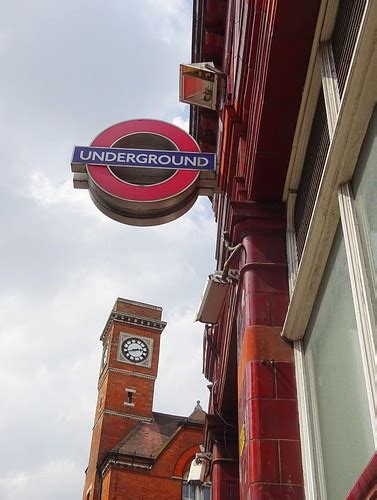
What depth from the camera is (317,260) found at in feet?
12.5

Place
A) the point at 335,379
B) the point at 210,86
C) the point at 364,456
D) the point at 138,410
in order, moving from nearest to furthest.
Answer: the point at 364,456 < the point at 335,379 < the point at 210,86 < the point at 138,410

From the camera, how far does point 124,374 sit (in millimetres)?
34594

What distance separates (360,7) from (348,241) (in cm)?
130

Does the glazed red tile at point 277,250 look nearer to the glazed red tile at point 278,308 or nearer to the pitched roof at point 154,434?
the glazed red tile at point 278,308

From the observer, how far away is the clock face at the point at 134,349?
35438 mm

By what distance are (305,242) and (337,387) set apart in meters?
0.95

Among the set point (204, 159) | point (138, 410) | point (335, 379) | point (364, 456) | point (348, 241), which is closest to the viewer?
point (364, 456)

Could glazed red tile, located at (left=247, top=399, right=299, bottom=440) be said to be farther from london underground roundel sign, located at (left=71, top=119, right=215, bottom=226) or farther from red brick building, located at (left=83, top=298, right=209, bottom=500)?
red brick building, located at (left=83, top=298, right=209, bottom=500)

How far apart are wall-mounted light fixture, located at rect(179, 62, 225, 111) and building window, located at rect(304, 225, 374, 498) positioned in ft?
13.7

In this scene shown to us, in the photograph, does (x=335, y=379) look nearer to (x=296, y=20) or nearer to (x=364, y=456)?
(x=364, y=456)

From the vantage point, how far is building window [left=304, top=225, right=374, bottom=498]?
305 centimetres

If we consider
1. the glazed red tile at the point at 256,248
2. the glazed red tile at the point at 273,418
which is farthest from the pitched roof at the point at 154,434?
the glazed red tile at the point at 273,418

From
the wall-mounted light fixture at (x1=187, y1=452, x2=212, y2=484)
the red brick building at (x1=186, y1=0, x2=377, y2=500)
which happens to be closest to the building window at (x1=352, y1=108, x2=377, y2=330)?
the red brick building at (x1=186, y1=0, x2=377, y2=500)

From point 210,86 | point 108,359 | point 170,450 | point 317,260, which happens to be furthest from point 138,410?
point 317,260
